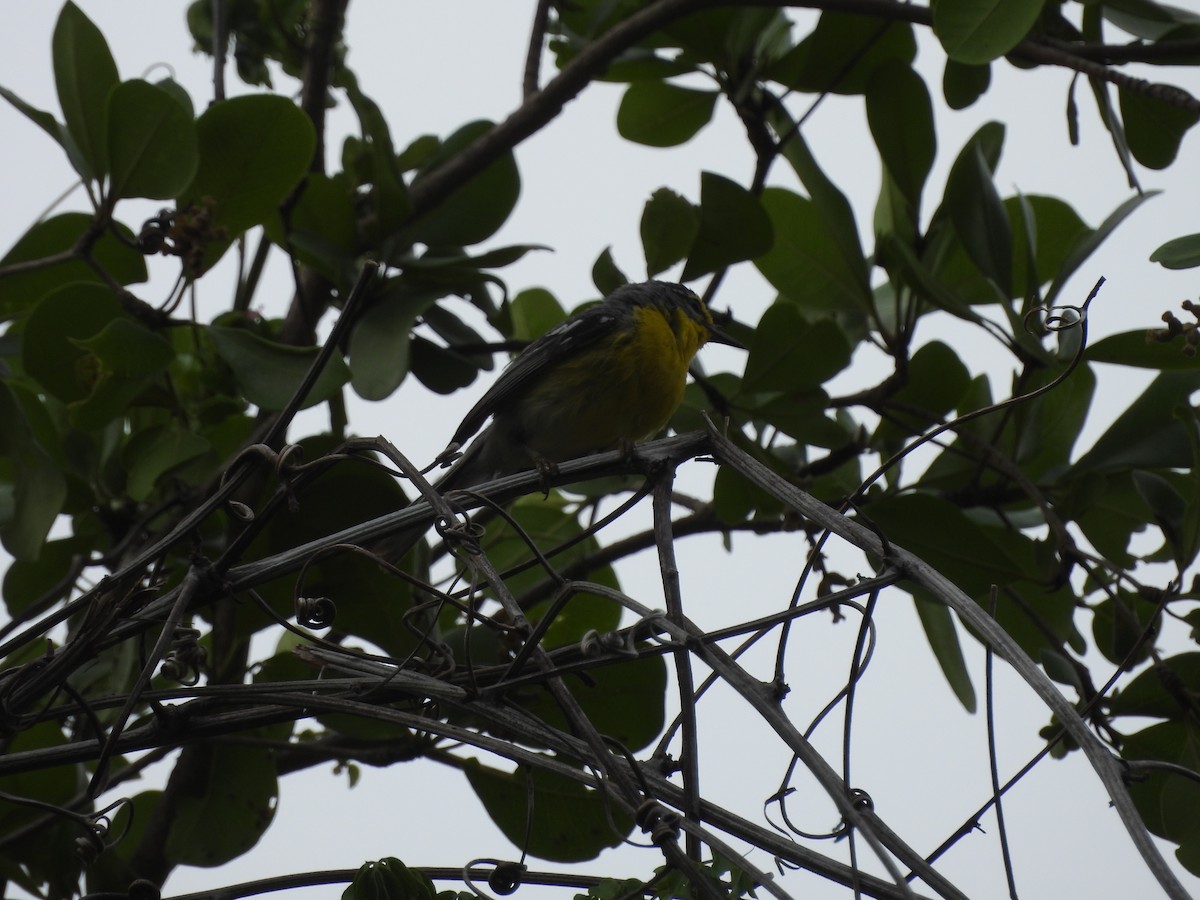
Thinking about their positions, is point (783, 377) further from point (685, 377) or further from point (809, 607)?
point (809, 607)

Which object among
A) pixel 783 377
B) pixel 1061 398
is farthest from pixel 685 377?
pixel 1061 398

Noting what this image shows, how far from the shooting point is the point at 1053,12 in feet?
9.07

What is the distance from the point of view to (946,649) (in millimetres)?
2457

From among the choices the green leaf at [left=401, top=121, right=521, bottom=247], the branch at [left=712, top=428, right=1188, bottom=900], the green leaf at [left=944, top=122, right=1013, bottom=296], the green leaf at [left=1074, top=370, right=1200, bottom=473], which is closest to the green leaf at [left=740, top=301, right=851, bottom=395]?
the green leaf at [left=944, top=122, right=1013, bottom=296]

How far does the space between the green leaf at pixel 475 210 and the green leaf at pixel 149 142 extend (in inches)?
25.7

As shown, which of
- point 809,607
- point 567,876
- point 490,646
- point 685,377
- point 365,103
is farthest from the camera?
point 685,377

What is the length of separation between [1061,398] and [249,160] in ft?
6.18

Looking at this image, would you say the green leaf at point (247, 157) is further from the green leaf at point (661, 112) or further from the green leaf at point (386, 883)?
the green leaf at point (386, 883)

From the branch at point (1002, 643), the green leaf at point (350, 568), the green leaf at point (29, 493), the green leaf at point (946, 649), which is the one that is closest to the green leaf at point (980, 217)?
the green leaf at point (946, 649)

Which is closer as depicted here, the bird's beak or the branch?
the branch

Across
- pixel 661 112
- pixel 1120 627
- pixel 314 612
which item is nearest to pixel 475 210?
pixel 661 112

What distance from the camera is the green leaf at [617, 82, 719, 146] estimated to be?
324 centimetres

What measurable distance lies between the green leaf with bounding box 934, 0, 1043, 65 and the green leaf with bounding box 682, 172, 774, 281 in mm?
533

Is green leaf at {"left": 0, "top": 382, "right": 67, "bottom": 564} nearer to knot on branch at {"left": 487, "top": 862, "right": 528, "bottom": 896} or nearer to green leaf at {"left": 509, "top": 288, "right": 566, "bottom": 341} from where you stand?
knot on branch at {"left": 487, "top": 862, "right": 528, "bottom": 896}
